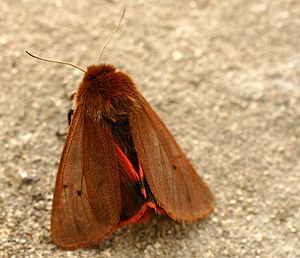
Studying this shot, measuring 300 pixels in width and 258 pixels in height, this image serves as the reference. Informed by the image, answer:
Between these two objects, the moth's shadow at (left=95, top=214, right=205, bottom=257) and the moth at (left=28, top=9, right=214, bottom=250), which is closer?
the moth at (left=28, top=9, right=214, bottom=250)

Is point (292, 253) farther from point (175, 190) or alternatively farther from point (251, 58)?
point (251, 58)

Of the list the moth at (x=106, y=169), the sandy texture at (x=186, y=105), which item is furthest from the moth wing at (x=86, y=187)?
the sandy texture at (x=186, y=105)

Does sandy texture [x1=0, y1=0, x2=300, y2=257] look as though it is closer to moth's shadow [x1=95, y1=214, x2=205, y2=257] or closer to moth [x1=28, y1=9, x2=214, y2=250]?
moth's shadow [x1=95, y1=214, x2=205, y2=257]

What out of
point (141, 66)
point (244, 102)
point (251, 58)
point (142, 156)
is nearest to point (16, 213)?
point (142, 156)

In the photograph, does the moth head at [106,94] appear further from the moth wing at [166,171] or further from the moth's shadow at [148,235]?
the moth's shadow at [148,235]

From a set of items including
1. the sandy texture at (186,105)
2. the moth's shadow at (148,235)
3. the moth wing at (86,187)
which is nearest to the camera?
the moth wing at (86,187)

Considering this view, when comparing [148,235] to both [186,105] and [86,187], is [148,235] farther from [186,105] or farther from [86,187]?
[186,105]

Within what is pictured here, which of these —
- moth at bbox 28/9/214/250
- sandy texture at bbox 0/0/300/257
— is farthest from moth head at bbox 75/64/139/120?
sandy texture at bbox 0/0/300/257
